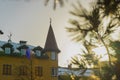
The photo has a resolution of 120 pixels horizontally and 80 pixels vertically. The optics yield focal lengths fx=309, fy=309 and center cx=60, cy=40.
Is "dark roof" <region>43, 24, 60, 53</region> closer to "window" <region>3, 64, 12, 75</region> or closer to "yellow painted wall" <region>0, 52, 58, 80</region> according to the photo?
"yellow painted wall" <region>0, 52, 58, 80</region>

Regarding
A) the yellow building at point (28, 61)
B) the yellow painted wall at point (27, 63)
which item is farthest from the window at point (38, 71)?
the yellow painted wall at point (27, 63)

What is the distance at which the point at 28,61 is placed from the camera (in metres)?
44.6

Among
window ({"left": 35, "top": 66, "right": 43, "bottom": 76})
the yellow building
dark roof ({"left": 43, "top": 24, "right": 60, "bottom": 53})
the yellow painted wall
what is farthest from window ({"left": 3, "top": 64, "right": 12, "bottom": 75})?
dark roof ({"left": 43, "top": 24, "right": 60, "bottom": 53})

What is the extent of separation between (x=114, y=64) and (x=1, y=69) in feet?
112

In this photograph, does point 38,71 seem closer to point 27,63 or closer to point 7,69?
point 27,63

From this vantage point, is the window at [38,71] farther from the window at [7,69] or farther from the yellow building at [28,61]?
the window at [7,69]

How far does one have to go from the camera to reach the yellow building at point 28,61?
43.2 m

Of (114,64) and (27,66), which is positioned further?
(27,66)

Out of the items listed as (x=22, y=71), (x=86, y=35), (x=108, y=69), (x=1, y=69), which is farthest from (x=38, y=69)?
(x=86, y=35)

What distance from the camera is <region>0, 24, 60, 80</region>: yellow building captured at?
43.2 metres

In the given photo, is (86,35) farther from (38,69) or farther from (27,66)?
(38,69)

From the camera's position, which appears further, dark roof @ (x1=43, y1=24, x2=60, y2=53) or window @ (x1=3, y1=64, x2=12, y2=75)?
dark roof @ (x1=43, y1=24, x2=60, y2=53)

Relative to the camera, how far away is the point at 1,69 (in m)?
42.8

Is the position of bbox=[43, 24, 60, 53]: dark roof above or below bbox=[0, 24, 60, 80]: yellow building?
above
